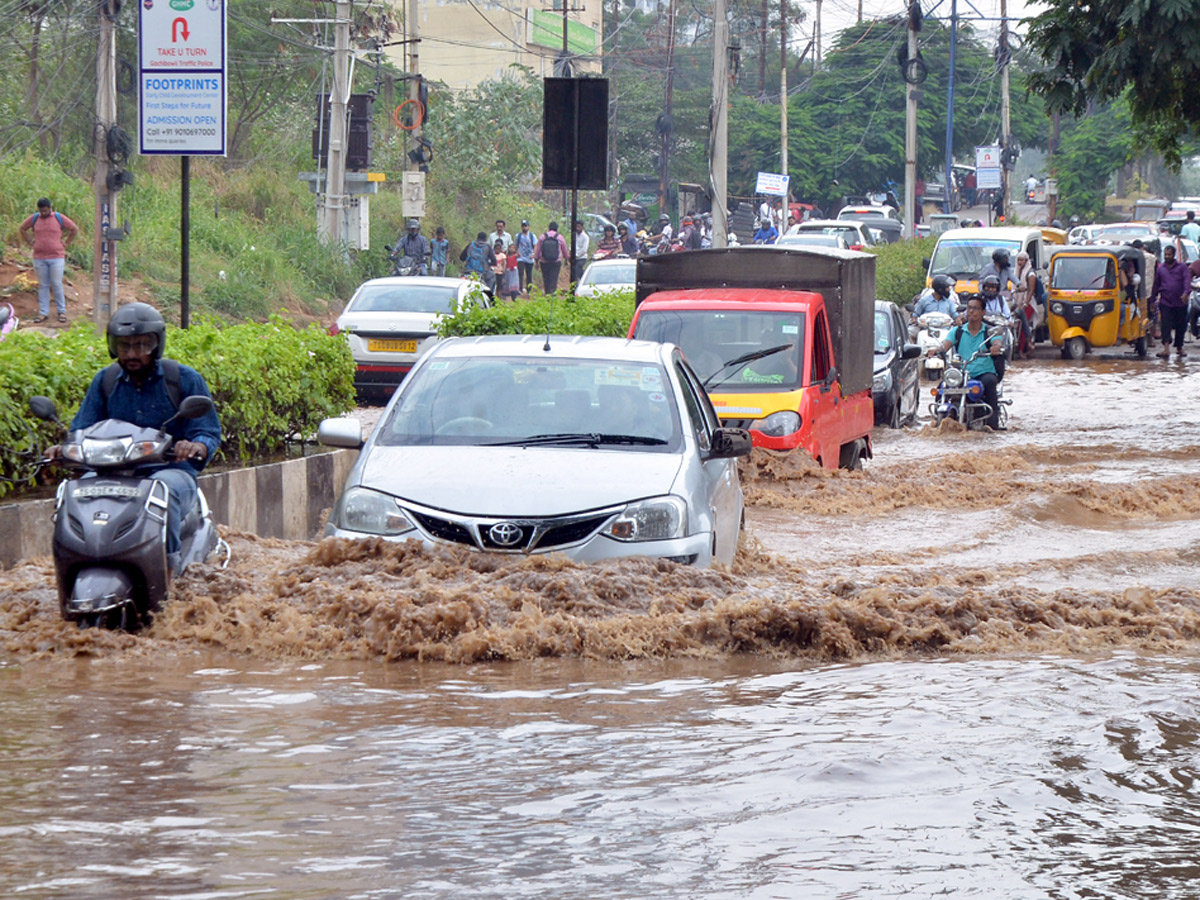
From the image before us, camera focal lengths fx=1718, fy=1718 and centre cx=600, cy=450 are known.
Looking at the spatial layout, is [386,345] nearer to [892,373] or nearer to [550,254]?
[892,373]

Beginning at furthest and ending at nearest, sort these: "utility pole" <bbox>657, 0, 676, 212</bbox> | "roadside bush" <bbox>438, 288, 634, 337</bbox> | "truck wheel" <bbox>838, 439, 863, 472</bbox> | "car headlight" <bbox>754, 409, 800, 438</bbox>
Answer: "utility pole" <bbox>657, 0, 676, 212</bbox> → "roadside bush" <bbox>438, 288, 634, 337</bbox> → "truck wheel" <bbox>838, 439, 863, 472</bbox> → "car headlight" <bbox>754, 409, 800, 438</bbox>

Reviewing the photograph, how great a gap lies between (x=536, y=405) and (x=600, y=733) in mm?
2724

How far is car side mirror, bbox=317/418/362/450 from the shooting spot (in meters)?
7.75

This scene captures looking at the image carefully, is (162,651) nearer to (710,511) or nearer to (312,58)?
(710,511)

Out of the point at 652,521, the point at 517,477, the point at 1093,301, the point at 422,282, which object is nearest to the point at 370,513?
the point at 517,477

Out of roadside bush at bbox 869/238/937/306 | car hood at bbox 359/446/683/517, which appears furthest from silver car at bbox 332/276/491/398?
roadside bush at bbox 869/238/937/306

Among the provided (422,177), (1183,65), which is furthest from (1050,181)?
(1183,65)

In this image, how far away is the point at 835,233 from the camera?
44.1m

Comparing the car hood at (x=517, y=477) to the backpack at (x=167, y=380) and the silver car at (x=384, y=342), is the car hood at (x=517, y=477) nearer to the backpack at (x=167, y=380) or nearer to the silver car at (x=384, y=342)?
the backpack at (x=167, y=380)

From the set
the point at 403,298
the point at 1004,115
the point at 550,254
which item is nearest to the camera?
the point at 403,298

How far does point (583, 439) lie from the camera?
7.79m

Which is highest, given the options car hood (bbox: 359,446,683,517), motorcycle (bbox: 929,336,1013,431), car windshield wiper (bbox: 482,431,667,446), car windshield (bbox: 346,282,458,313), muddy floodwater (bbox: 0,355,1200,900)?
car windshield (bbox: 346,282,458,313)

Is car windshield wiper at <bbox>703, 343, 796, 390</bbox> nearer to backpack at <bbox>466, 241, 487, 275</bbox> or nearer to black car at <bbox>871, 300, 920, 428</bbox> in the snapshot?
black car at <bbox>871, 300, 920, 428</bbox>

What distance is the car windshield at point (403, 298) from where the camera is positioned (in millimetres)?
20688
